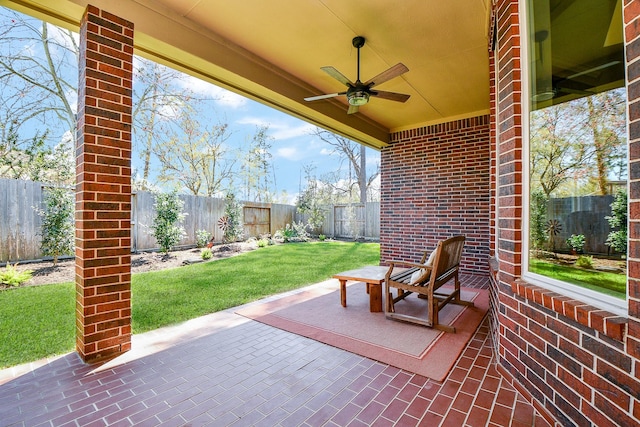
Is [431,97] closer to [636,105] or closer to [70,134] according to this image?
[636,105]

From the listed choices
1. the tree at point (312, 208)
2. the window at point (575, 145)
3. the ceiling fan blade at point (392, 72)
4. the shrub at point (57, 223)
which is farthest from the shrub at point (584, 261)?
the tree at point (312, 208)

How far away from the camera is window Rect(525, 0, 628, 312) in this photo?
5.04 feet

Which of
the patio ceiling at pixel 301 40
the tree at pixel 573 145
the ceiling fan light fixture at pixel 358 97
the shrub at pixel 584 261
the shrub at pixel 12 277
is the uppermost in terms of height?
the patio ceiling at pixel 301 40

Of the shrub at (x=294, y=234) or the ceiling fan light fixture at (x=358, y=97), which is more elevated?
the ceiling fan light fixture at (x=358, y=97)

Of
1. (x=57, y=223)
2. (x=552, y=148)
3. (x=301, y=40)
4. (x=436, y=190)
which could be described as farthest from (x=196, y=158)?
(x=552, y=148)

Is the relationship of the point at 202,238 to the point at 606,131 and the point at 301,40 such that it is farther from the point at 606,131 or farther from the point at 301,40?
the point at 606,131

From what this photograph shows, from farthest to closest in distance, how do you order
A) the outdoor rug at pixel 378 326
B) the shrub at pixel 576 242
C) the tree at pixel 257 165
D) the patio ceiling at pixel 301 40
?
the tree at pixel 257 165 < the patio ceiling at pixel 301 40 < the outdoor rug at pixel 378 326 < the shrub at pixel 576 242

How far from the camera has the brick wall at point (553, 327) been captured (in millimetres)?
1132

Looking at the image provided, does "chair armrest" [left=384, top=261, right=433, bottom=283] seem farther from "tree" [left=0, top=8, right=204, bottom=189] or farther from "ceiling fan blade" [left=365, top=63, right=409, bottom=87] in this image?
"tree" [left=0, top=8, right=204, bottom=189]

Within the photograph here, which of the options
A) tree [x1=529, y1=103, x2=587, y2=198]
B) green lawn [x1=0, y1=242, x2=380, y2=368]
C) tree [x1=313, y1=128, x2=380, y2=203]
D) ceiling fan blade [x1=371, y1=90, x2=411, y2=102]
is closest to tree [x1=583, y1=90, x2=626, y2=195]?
tree [x1=529, y1=103, x2=587, y2=198]

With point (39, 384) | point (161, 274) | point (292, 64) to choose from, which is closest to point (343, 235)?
point (161, 274)

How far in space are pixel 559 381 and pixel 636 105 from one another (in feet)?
4.56

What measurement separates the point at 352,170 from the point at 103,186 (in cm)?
1442

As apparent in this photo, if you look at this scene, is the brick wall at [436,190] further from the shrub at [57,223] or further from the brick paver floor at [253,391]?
the shrub at [57,223]
